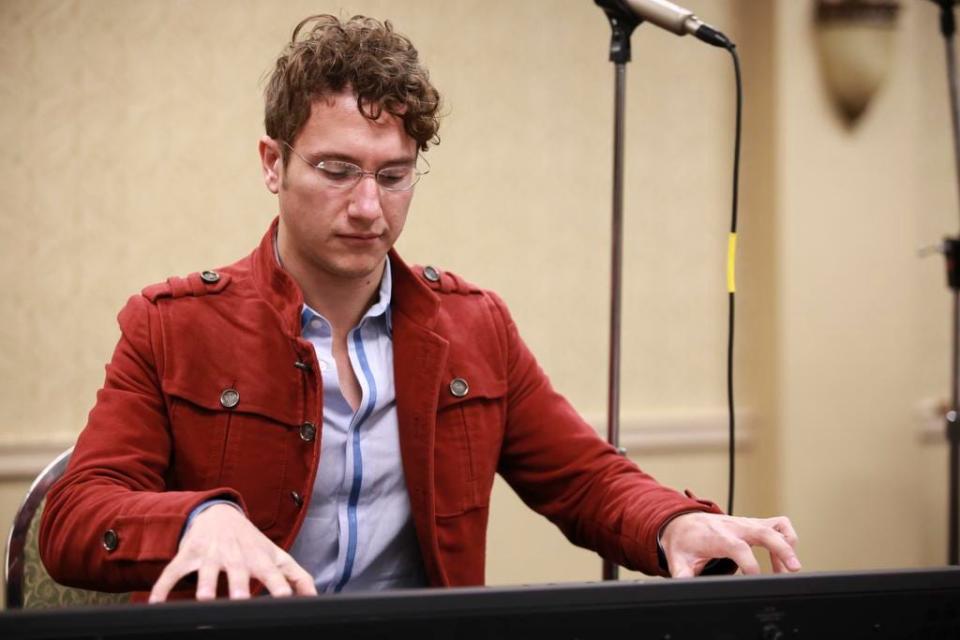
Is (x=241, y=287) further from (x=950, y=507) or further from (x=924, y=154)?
(x=924, y=154)

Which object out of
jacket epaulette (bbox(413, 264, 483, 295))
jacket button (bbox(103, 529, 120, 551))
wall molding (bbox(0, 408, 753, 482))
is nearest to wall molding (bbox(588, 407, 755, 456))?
wall molding (bbox(0, 408, 753, 482))

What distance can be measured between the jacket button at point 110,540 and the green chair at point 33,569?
28 centimetres

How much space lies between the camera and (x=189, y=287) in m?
1.40

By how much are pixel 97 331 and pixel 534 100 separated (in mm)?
1244

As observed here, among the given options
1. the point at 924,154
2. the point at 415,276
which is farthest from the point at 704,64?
the point at 415,276

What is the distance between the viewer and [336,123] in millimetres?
1325

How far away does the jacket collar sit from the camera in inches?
54.4

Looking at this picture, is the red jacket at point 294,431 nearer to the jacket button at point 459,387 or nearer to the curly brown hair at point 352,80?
the jacket button at point 459,387

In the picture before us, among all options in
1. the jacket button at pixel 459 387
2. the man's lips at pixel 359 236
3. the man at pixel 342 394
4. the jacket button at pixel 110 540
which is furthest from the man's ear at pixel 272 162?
the jacket button at pixel 110 540

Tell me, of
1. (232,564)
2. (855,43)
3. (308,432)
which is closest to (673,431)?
(855,43)

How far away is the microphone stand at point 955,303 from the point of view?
109 inches

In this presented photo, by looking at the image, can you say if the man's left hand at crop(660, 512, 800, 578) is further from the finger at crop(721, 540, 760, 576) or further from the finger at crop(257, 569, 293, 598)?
the finger at crop(257, 569, 293, 598)

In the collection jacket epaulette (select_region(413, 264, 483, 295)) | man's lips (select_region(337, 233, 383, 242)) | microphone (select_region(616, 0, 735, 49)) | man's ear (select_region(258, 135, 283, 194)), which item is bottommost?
jacket epaulette (select_region(413, 264, 483, 295))

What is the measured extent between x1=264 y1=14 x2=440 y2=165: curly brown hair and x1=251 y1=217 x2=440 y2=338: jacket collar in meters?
0.15
